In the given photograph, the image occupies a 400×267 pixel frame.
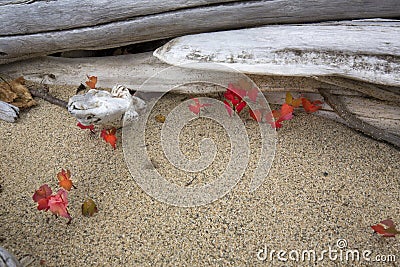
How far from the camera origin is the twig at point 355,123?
232 centimetres

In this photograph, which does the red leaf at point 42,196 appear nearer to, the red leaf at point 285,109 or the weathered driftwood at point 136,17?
the weathered driftwood at point 136,17

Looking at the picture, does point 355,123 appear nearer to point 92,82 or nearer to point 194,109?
point 194,109

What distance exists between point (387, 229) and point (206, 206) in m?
0.84

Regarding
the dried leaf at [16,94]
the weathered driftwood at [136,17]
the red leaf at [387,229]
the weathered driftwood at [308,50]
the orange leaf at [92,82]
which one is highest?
the weathered driftwood at [136,17]

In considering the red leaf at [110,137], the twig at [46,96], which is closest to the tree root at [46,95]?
the twig at [46,96]

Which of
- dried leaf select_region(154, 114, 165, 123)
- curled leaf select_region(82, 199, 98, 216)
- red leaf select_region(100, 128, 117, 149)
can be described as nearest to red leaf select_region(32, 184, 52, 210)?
curled leaf select_region(82, 199, 98, 216)

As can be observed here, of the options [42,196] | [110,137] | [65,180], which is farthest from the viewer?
[110,137]

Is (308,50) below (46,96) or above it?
above

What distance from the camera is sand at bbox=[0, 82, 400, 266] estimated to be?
186 cm

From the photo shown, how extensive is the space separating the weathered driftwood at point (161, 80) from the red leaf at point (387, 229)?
72 centimetres

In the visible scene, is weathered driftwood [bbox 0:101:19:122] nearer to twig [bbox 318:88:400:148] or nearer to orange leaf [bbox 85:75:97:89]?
orange leaf [bbox 85:75:97:89]

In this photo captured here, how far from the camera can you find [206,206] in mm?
2045

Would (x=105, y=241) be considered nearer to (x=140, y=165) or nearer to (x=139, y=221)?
(x=139, y=221)

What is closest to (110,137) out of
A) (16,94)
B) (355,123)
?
(16,94)
